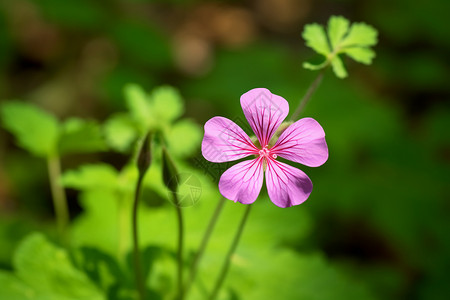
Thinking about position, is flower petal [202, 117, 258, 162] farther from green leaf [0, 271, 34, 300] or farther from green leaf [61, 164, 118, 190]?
green leaf [0, 271, 34, 300]

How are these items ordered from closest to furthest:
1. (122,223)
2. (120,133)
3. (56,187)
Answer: (120,133) → (122,223) → (56,187)

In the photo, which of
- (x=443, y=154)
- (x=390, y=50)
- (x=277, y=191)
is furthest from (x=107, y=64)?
(x=277, y=191)

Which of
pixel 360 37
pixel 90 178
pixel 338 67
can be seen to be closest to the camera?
pixel 338 67

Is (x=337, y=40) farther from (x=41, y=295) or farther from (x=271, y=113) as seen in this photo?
(x=41, y=295)

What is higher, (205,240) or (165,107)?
(165,107)

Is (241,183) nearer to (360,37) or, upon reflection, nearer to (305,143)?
(305,143)

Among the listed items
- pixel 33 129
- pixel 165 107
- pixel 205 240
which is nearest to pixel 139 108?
pixel 165 107

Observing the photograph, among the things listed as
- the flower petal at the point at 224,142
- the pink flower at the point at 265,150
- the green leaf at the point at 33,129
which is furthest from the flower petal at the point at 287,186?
the green leaf at the point at 33,129

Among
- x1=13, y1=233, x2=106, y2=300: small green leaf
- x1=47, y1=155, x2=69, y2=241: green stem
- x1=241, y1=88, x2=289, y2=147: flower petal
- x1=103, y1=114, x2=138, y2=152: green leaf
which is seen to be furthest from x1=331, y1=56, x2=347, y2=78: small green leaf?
x1=47, y1=155, x2=69, y2=241: green stem
